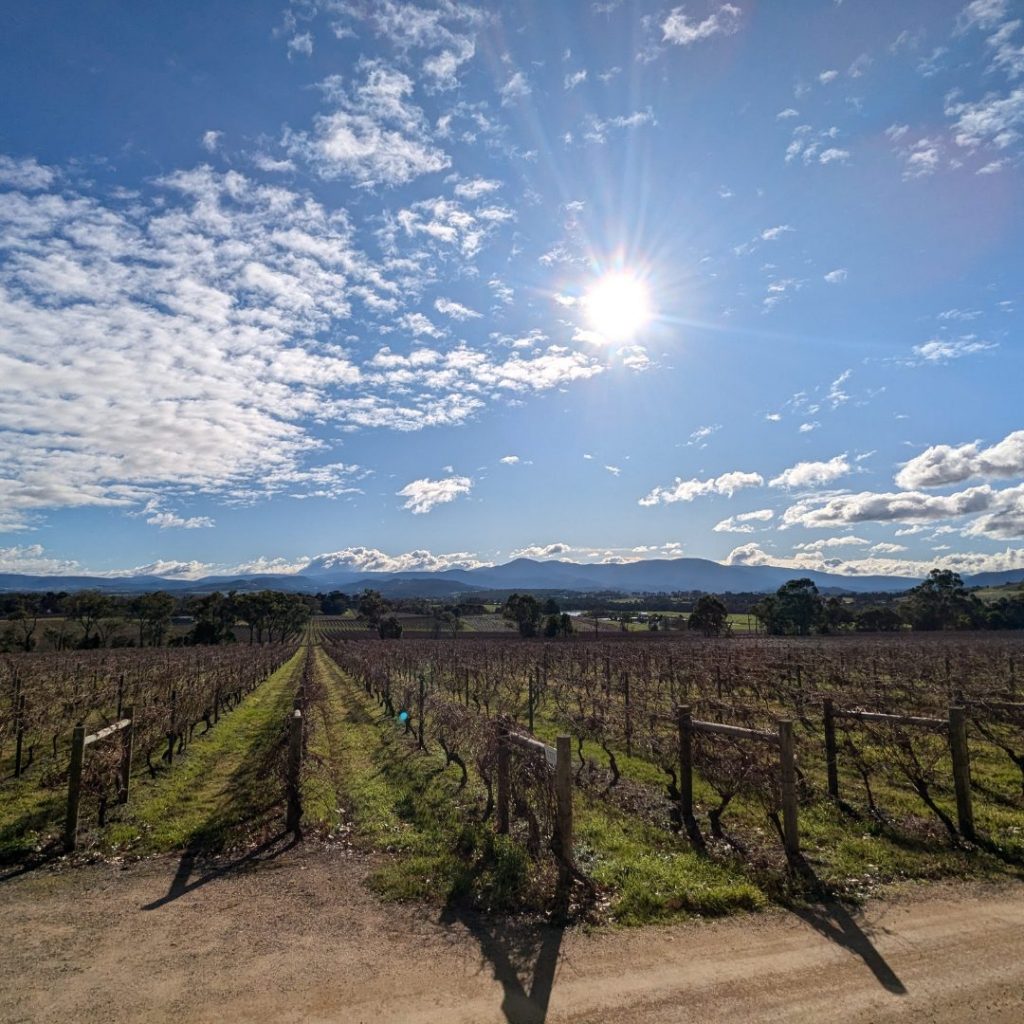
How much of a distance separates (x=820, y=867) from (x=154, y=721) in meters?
13.5

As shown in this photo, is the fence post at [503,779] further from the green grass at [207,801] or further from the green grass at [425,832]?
the green grass at [207,801]

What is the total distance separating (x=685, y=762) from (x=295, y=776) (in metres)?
6.66

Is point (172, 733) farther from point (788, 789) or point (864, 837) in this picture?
point (864, 837)

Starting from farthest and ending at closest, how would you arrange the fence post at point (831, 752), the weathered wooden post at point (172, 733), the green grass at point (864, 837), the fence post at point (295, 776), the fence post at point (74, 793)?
the weathered wooden post at point (172, 733)
the fence post at point (831, 752)
the fence post at point (295, 776)
the fence post at point (74, 793)
the green grass at point (864, 837)

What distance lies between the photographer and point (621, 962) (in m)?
5.62

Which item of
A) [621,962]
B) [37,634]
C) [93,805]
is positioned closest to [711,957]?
[621,962]

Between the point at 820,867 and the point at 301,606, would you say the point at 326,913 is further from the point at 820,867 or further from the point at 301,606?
the point at 301,606

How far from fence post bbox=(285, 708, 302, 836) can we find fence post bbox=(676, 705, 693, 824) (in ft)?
20.9

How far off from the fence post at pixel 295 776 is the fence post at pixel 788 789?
748cm

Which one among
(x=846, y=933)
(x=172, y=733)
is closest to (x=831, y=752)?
(x=846, y=933)

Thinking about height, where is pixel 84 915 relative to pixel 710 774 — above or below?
below

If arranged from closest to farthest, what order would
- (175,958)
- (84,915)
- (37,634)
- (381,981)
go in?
(381,981), (175,958), (84,915), (37,634)

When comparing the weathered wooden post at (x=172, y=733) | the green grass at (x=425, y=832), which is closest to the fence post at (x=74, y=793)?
the green grass at (x=425, y=832)

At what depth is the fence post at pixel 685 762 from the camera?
9.93 metres
